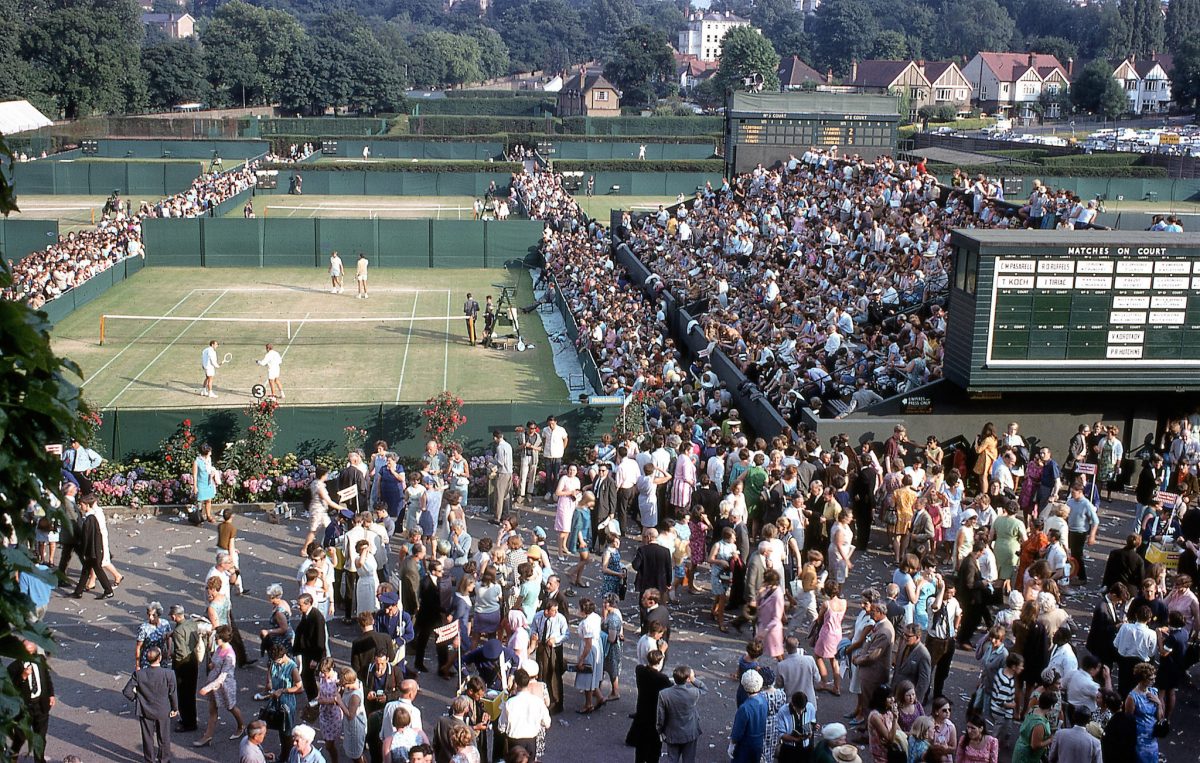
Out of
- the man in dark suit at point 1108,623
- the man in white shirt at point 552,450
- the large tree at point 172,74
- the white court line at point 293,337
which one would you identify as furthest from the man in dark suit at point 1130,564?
the large tree at point 172,74

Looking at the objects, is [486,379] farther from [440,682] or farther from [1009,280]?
[440,682]

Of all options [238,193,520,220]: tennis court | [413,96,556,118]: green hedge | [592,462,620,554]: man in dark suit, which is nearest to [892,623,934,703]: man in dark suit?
[592,462,620,554]: man in dark suit

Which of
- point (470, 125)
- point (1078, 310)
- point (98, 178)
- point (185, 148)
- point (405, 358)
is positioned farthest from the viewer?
point (470, 125)

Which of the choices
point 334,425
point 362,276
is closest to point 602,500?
point 334,425

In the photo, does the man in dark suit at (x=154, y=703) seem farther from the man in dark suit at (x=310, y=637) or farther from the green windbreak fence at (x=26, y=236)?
the green windbreak fence at (x=26, y=236)

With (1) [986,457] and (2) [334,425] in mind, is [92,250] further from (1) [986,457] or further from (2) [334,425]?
(1) [986,457]

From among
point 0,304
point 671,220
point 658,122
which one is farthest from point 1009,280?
point 658,122

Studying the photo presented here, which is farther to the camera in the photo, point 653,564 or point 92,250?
point 92,250
